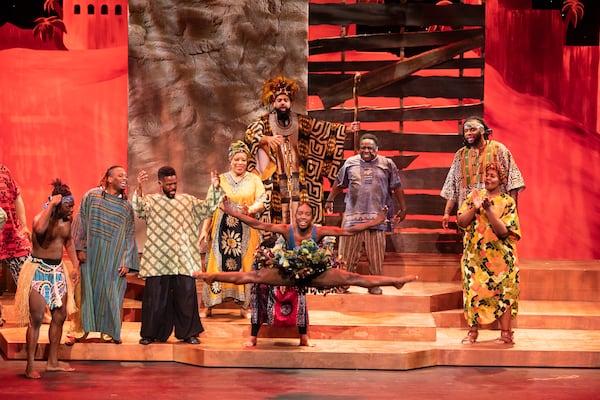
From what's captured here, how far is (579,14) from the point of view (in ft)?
37.7

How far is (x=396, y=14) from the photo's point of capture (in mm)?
11172

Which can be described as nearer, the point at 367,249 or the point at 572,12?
the point at 367,249

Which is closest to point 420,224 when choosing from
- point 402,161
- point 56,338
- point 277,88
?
point 402,161

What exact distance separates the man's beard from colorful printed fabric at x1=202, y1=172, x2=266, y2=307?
2.62 ft

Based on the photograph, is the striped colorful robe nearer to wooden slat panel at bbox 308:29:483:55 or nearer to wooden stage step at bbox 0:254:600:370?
wooden stage step at bbox 0:254:600:370

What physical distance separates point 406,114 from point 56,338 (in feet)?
15.1

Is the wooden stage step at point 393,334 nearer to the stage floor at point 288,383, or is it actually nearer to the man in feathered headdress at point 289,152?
the stage floor at point 288,383

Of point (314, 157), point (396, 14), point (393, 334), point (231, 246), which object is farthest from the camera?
point (396, 14)

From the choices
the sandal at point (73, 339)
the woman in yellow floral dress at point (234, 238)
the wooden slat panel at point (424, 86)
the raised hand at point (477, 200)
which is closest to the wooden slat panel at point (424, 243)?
the wooden slat panel at point (424, 86)

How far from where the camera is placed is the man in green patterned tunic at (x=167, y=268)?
8727 millimetres

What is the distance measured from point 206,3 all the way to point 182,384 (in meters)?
4.45

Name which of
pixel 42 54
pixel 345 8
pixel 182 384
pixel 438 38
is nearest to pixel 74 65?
pixel 42 54

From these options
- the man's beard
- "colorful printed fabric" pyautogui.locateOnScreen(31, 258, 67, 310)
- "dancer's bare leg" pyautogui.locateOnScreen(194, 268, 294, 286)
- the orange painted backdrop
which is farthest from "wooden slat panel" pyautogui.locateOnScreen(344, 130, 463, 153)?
"colorful printed fabric" pyautogui.locateOnScreen(31, 258, 67, 310)

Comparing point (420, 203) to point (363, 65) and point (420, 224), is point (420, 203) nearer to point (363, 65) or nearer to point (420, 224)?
point (420, 224)
